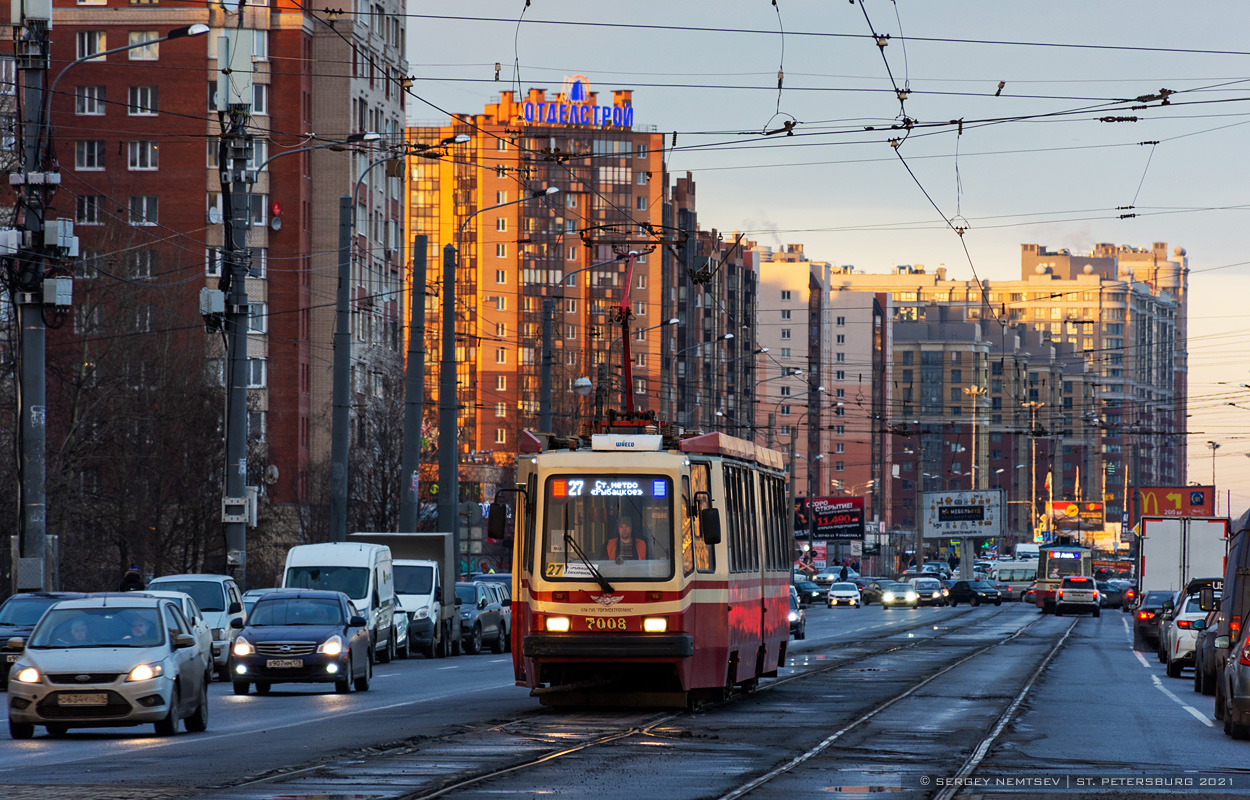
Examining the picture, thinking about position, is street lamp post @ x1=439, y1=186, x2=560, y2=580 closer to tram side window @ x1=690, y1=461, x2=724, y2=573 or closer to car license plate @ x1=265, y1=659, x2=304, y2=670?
car license plate @ x1=265, y1=659, x2=304, y2=670

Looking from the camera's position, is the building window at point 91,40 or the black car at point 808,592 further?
the black car at point 808,592

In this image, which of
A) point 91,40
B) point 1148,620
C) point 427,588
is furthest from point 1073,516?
point 427,588

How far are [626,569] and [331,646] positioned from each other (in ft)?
23.4

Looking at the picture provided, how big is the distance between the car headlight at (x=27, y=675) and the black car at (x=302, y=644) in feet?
22.1

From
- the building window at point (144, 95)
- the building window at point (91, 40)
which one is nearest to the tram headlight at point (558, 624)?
the building window at point (144, 95)

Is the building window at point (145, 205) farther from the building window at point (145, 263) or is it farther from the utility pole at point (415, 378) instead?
the utility pole at point (415, 378)

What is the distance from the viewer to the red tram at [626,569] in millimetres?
20359

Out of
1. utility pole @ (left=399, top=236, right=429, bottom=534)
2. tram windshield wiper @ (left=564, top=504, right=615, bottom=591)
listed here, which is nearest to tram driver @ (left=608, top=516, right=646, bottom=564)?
tram windshield wiper @ (left=564, top=504, right=615, bottom=591)

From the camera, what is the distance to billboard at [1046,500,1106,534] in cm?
18312

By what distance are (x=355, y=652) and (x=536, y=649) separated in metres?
7.02

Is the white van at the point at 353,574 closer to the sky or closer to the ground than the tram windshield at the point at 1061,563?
closer to the sky

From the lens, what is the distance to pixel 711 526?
20016 mm

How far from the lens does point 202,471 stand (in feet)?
203

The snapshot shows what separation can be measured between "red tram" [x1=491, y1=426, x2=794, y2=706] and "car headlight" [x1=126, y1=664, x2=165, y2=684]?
3.70 metres
